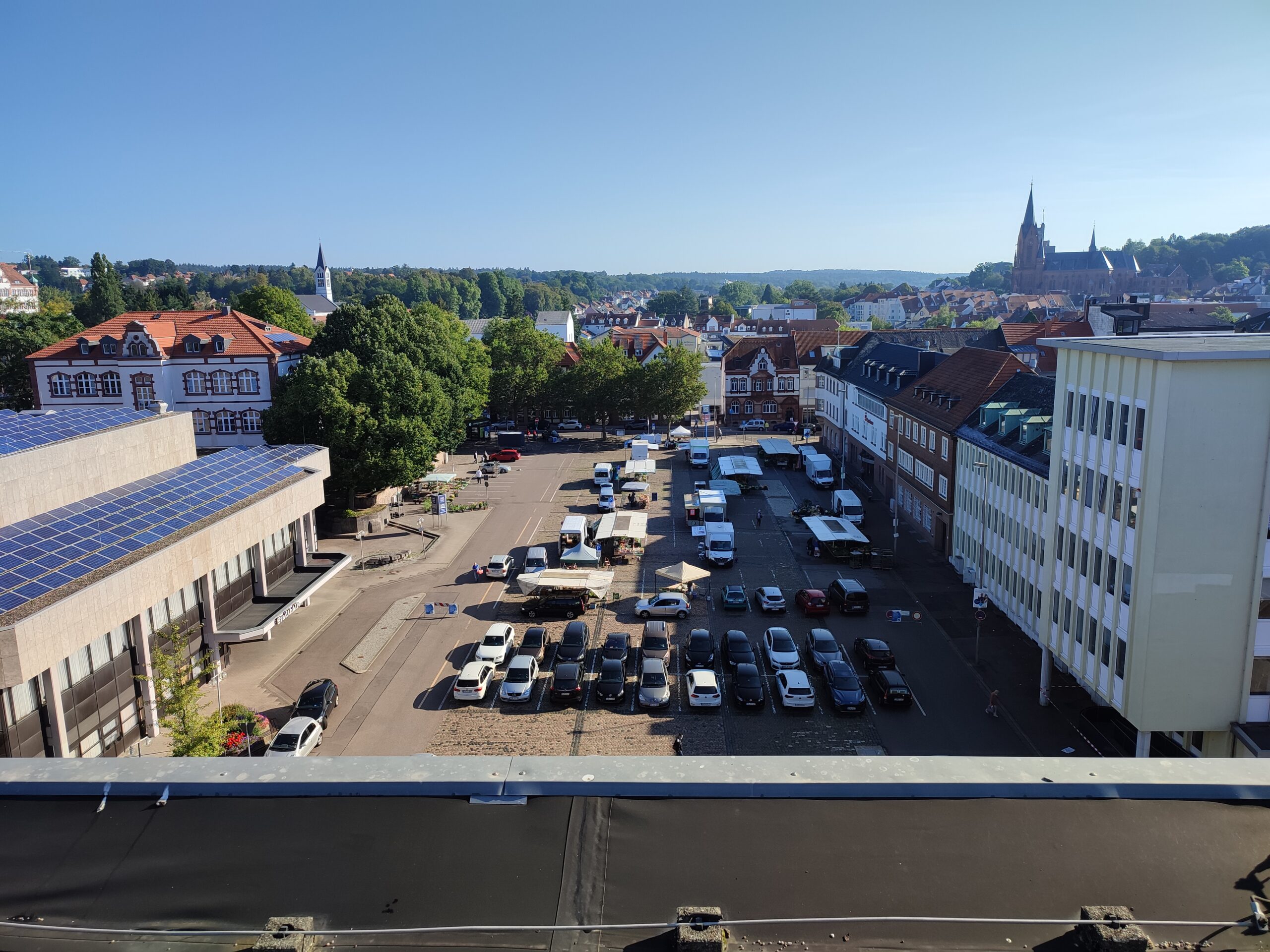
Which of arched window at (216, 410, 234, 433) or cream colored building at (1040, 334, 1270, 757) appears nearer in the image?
cream colored building at (1040, 334, 1270, 757)

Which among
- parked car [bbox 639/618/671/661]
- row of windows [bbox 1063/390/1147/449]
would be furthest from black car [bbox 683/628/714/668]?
row of windows [bbox 1063/390/1147/449]

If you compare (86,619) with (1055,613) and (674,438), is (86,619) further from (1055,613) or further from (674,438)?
(674,438)

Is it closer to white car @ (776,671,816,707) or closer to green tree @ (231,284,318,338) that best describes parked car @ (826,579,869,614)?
white car @ (776,671,816,707)

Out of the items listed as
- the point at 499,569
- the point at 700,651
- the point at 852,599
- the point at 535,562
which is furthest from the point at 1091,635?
the point at 499,569

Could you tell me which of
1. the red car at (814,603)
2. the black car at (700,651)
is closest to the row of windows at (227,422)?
the black car at (700,651)

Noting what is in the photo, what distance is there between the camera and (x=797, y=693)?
2514cm

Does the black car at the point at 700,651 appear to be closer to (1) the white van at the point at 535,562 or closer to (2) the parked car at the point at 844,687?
(2) the parked car at the point at 844,687

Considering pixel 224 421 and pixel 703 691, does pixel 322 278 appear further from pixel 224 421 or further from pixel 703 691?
pixel 703 691

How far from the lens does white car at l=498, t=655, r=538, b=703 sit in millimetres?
25844

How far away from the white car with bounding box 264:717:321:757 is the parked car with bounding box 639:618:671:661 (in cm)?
1034

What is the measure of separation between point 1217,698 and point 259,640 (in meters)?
28.7

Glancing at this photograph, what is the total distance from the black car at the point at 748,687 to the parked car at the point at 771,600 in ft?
21.5

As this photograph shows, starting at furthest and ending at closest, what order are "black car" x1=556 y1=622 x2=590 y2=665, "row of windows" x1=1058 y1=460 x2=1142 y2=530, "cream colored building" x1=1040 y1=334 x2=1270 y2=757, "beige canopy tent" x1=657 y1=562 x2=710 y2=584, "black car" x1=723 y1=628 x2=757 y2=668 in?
"beige canopy tent" x1=657 y1=562 x2=710 y2=584
"black car" x1=556 y1=622 x2=590 y2=665
"black car" x1=723 y1=628 x2=757 y2=668
"row of windows" x1=1058 y1=460 x2=1142 y2=530
"cream colored building" x1=1040 y1=334 x2=1270 y2=757

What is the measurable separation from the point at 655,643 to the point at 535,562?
35.7ft
